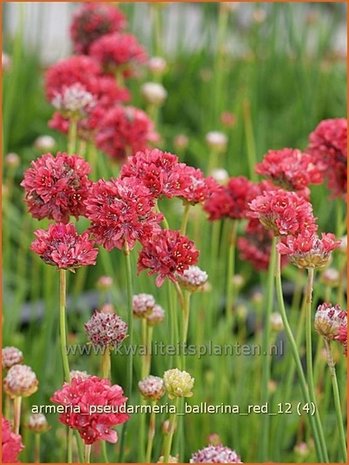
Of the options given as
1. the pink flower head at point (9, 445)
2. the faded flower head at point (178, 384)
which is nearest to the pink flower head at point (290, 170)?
the faded flower head at point (178, 384)

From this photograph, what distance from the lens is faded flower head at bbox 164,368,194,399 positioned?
829 mm

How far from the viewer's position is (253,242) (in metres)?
1.19

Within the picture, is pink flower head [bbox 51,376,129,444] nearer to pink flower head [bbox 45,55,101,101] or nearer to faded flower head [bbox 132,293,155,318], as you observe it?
faded flower head [bbox 132,293,155,318]

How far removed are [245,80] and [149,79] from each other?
25 cm

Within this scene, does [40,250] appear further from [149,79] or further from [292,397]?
[149,79]

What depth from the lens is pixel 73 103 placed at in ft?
3.88

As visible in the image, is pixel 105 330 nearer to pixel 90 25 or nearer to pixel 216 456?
pixel 216 456

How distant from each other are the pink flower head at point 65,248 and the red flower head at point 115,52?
32.7 inches

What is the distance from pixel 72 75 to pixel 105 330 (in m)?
0.65

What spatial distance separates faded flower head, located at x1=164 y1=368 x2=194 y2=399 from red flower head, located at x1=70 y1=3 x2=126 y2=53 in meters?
1.05

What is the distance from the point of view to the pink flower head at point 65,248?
0.77 metres

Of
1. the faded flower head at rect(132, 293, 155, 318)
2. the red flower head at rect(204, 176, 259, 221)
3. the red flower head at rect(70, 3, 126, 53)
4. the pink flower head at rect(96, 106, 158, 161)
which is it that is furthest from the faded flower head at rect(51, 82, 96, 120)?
the red flower head at rect(70, 3, 126, 53)

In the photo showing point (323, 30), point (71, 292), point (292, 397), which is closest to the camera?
point (292, 397)

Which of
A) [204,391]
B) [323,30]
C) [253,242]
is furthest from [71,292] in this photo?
[323,30]
